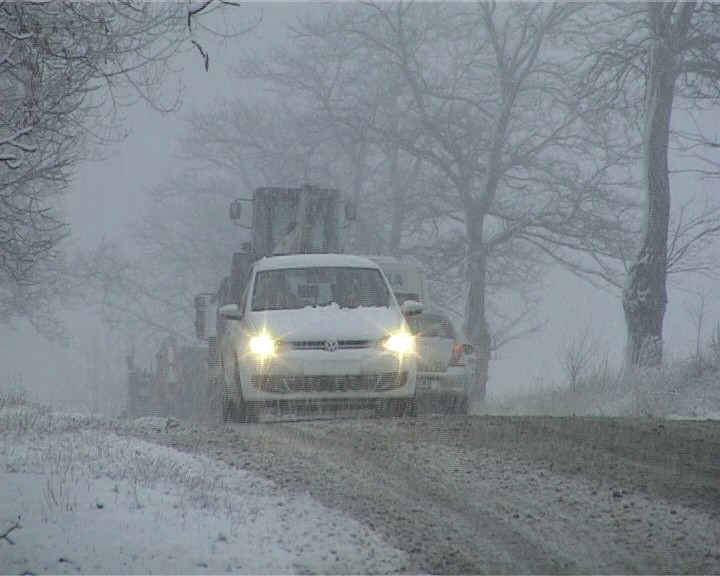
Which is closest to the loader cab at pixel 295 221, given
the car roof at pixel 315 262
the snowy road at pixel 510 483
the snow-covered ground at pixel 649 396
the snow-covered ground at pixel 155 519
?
the snow-covered ground at pixel 649 396

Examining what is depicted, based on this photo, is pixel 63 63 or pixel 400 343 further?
pixel 400 343

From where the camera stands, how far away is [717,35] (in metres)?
20.2

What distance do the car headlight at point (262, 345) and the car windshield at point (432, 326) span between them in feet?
14.7

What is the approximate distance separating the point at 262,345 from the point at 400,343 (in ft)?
4.93

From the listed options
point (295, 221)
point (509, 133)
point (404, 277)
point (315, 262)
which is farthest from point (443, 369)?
point (509, 133)

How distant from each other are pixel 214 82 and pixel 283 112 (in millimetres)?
116323

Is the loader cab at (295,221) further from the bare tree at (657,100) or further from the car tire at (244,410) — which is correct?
the car tire at (244,410)

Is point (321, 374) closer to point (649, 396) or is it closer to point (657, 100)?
point (649, 396)

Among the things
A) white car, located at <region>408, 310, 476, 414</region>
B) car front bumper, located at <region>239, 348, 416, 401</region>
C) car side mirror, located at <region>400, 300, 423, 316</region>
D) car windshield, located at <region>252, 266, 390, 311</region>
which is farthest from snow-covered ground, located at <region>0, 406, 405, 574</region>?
white car, located at <region>408, 310, 476, 414</region>

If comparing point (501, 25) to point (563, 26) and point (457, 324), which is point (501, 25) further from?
point (457, 324)

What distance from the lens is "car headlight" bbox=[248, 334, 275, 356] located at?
43.0 feet

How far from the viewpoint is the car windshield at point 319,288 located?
46.6ft

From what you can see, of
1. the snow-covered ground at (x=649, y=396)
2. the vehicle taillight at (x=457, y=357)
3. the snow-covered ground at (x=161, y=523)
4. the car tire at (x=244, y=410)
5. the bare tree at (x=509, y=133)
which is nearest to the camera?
the snow-covered ground at (x=161, y=523)

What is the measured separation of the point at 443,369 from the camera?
16.9 metres
